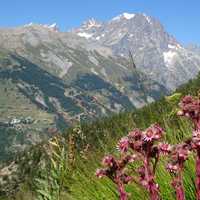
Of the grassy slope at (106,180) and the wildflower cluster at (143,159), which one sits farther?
the grassy slope at (106,180)

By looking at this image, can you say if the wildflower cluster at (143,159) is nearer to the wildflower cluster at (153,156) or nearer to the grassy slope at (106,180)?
the wildflower cluster at (153,156)

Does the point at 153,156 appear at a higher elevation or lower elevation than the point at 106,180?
lower

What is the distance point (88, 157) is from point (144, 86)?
1597 mm

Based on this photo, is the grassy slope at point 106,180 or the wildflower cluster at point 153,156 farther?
the grassy slope at point 106,180

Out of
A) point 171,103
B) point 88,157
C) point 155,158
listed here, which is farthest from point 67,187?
point 155,158

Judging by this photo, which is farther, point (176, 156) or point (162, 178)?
point (162, 178)

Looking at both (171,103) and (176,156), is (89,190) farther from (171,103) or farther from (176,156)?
(176,156)

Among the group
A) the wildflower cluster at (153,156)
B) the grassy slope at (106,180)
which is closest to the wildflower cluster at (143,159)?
the wildflower cluster at (153,156)

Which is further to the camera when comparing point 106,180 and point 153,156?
point 106,180

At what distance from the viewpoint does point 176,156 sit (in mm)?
3623

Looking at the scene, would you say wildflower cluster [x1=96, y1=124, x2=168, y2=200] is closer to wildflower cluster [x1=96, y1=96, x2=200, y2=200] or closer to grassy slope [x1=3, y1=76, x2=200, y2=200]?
wildflower cluster [x1=96, y1=96, x2=200, y2=200]

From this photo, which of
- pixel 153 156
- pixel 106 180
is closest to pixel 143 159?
pixel 153 156

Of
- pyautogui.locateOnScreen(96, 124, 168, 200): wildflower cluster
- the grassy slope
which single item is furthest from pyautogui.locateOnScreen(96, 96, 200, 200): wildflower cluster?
the grassy slope

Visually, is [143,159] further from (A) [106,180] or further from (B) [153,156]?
(A) [106,180]
